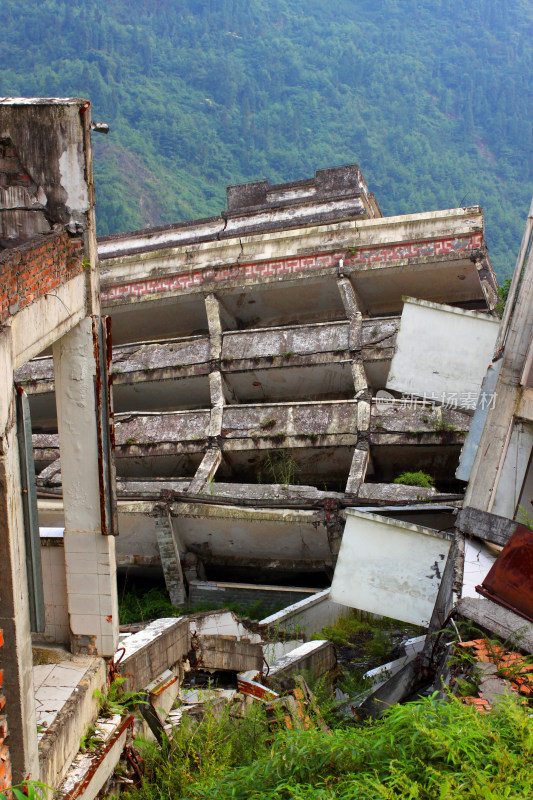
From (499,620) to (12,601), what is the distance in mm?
4341

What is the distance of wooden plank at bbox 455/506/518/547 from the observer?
9.16 meters

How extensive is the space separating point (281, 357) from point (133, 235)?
7.51m

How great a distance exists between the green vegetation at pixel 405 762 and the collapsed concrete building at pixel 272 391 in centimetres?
778

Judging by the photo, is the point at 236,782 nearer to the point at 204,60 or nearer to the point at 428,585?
the point at 428,585

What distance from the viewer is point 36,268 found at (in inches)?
225

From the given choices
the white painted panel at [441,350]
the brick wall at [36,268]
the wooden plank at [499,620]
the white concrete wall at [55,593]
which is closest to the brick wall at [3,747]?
the brick wall at [36,268]

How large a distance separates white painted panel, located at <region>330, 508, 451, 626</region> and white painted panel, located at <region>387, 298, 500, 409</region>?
9.50ft

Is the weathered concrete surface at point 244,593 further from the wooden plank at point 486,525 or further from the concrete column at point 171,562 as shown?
the wooden plank at point 486,525

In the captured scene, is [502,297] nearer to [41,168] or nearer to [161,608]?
[161,608]

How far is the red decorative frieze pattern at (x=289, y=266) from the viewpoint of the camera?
1755 cm

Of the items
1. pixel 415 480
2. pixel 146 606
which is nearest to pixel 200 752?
pixel 146 606

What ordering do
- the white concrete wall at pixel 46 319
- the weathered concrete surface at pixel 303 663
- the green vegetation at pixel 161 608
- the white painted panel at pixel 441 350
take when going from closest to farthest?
the white concrete wall at pixel 46 319 < the weathered concrete surface at pixel 303 663 < the white painted panel at pixel 441 350 < the green vegetation at pixel 161 608

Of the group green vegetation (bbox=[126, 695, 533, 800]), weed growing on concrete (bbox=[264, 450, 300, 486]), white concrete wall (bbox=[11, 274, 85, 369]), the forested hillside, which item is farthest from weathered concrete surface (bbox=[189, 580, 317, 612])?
the forested hillside

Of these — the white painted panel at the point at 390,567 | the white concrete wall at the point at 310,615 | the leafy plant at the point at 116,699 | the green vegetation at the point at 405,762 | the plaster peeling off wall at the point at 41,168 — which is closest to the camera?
the green vegetation at the point at 405,762
